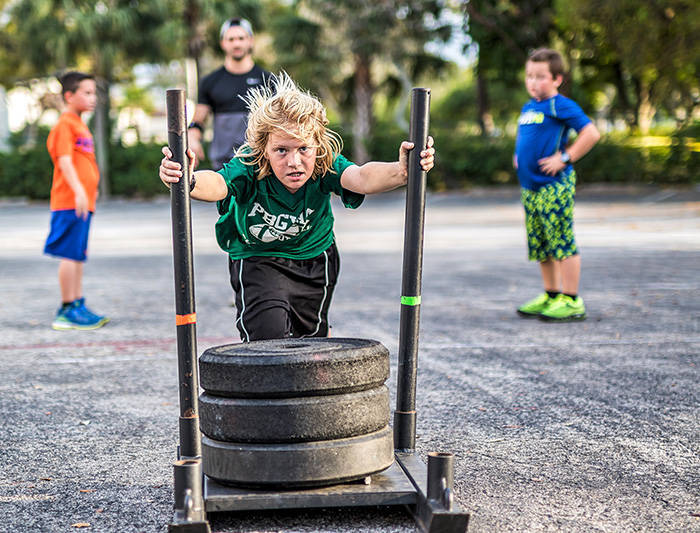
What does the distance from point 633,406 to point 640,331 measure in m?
2.20

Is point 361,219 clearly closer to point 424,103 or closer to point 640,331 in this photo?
point 640,331

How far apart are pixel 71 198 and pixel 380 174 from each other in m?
4.27

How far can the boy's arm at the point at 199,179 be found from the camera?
286cm

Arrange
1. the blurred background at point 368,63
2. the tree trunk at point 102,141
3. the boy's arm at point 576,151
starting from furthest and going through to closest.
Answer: the tree trunk at point 102,141 → the blurred background at point 368,63 → the boy's arm at point 576,151

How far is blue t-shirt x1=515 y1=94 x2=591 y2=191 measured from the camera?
691cm

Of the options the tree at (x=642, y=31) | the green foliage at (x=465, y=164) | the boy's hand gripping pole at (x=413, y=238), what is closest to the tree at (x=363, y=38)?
the green foliage at (x=465, y=164)

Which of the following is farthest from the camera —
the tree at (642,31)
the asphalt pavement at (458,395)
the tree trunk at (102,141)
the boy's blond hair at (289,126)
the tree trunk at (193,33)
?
the tree trunk at (193,33)

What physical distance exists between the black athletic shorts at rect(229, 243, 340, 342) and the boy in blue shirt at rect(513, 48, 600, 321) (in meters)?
3.35

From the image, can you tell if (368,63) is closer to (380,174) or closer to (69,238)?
(69,238)

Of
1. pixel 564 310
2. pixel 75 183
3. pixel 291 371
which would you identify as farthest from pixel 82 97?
pixel 291 371

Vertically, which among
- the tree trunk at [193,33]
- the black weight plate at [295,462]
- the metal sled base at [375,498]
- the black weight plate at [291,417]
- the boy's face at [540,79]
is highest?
the tree trunk at [193,33]

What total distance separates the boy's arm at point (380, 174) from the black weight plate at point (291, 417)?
2.72ft

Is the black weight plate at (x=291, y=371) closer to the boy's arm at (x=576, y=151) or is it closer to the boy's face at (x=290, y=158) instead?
the boy's face at (x=290, y=158)

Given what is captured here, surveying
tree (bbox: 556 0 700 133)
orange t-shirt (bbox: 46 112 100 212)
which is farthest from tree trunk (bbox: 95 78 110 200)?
orange t-shirt (bbox: 46 112 100 212)
